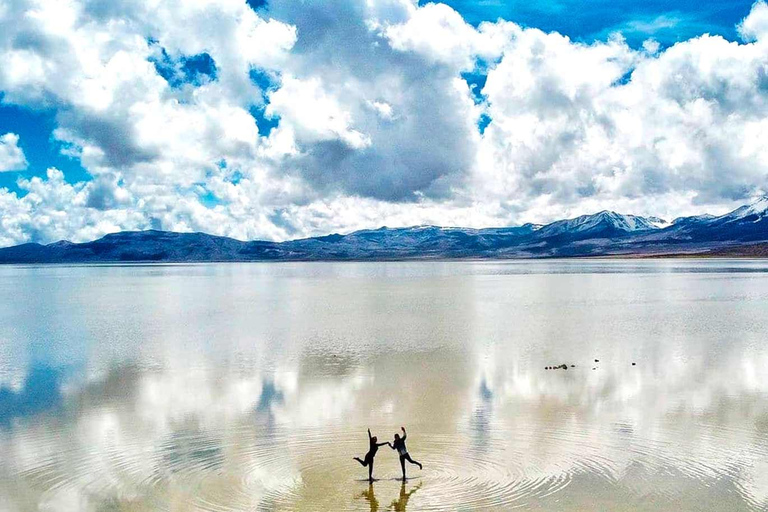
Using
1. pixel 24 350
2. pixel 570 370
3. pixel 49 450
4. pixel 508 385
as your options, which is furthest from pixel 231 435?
pixel 24 350

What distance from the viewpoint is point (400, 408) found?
28.6 m

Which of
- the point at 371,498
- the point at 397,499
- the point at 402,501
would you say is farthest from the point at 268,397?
the point at 402,501

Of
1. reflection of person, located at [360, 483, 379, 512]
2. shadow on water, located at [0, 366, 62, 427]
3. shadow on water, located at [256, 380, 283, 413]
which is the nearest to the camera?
reflection of person, located at [360, 483, 379, 512]

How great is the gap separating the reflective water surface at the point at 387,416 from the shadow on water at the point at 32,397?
20 cm

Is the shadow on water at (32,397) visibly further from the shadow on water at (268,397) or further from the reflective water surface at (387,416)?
the shadow on water at (268,397)

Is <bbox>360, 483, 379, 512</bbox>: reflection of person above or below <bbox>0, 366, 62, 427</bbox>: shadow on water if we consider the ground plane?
below

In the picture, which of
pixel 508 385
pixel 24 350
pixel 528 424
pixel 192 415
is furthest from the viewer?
pixel 24 350

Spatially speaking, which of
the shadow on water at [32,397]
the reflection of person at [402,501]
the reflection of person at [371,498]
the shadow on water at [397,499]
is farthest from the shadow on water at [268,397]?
the reflection of person at [402,501]

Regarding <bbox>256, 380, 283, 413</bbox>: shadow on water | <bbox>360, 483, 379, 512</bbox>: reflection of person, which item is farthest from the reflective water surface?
<bbox>256, 380, 283, 413</bbox>: shadow on water

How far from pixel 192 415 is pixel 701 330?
43067 mm

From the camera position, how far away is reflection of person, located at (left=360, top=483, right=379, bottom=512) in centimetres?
1812

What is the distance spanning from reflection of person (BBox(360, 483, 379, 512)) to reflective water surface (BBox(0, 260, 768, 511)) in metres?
0.06

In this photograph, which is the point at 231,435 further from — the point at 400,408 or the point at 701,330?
the point at 701,330

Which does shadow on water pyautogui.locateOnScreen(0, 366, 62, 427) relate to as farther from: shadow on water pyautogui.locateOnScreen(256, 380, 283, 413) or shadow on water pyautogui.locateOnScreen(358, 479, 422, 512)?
shadow on water pyautogui.locateOnScreen(358, 479, 422, 512)
